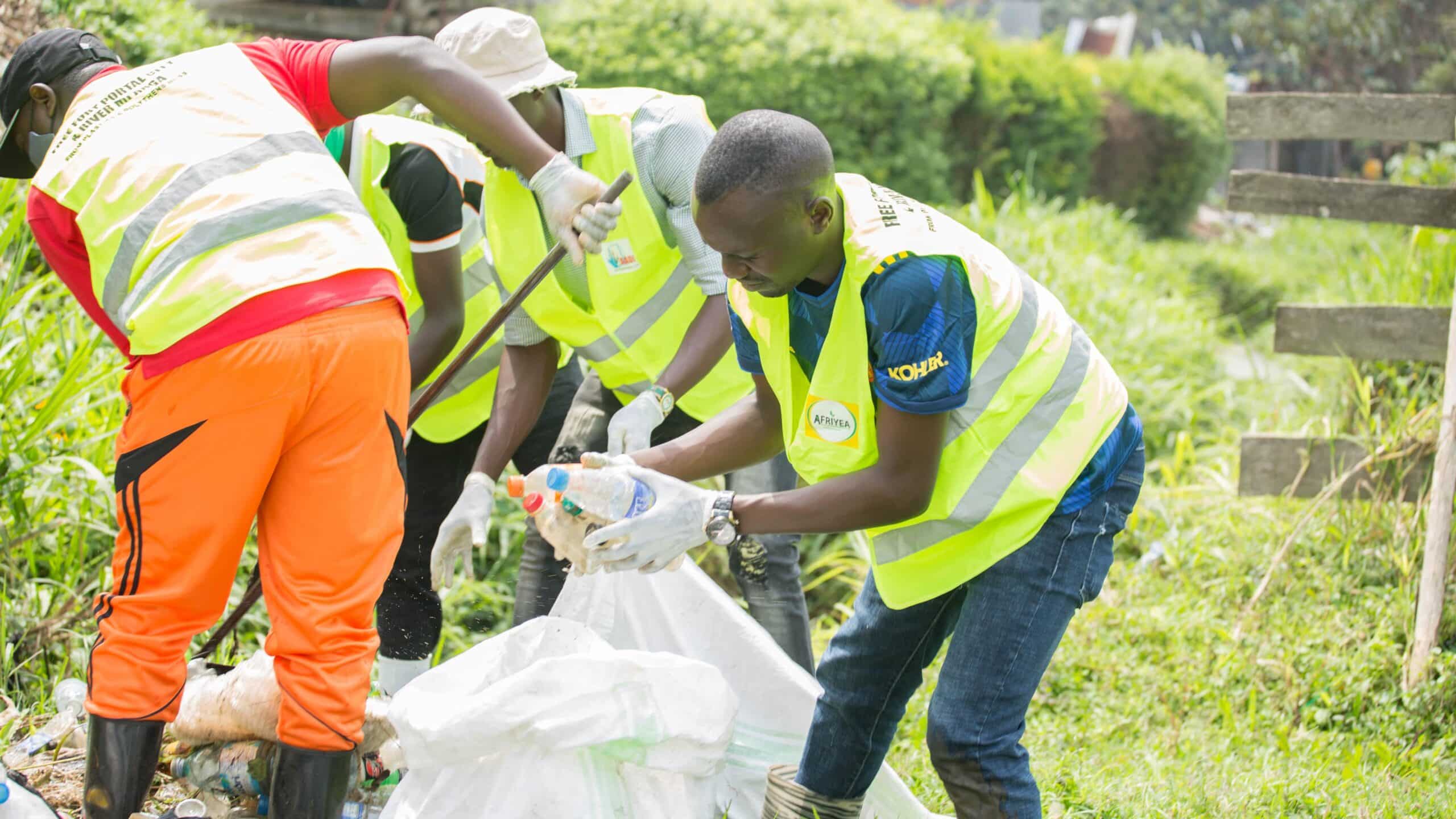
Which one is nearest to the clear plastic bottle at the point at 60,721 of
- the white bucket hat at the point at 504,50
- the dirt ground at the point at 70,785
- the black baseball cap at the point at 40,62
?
the dirt ground at the point at 70,785

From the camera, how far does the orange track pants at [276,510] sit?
207cm

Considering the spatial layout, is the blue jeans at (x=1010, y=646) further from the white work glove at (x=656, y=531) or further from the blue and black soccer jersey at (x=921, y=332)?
the white work glove at (x=656, y=531)

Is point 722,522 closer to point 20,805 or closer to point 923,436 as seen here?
point 923,436

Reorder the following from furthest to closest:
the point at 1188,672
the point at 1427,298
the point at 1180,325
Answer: the point at 1180,325 → the point at 1427,298 → the point at 1188,672

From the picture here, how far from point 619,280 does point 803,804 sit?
120cm

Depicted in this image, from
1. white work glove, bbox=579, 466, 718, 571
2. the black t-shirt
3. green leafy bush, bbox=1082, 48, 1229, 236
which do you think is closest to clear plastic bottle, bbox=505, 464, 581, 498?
white work glove, bbox=579, 466, 718, 571

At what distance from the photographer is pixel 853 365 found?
2.03 m

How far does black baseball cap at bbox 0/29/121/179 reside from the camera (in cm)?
227

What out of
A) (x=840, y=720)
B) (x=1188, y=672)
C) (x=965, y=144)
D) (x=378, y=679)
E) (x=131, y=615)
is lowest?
(x=965, y=144)

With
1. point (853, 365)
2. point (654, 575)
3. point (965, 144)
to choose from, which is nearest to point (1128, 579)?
point (654, 575)

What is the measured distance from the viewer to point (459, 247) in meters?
3.10

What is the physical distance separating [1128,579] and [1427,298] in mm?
1865

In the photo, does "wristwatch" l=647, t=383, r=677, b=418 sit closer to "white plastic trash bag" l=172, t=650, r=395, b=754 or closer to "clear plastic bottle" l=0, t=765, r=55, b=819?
"white plastic trash bag" l=172, t=650, r=395, b=754

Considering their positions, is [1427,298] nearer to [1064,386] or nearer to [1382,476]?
[1382,476]
